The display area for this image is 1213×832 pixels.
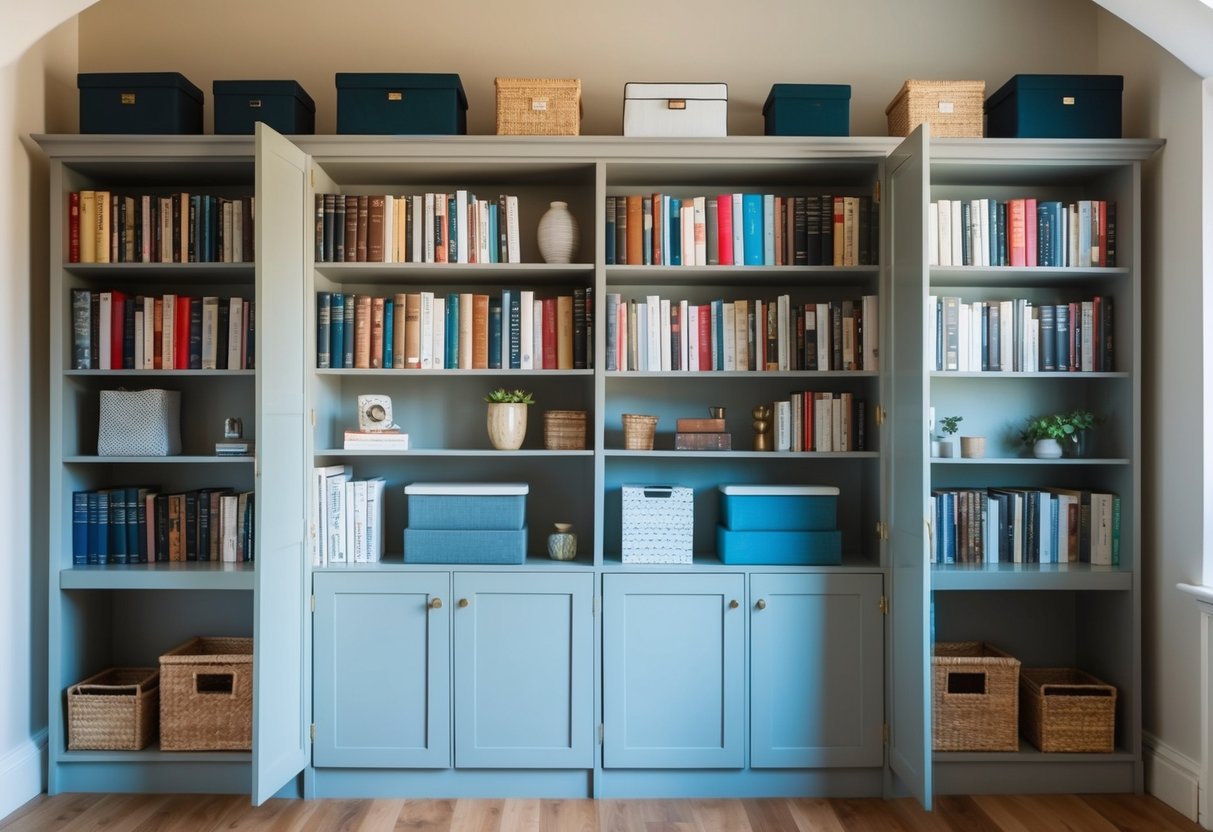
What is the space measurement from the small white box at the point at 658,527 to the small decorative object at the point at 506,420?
47 centimetres

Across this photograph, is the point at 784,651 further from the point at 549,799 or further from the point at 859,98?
the point at 859,98

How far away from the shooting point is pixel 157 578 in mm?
3166

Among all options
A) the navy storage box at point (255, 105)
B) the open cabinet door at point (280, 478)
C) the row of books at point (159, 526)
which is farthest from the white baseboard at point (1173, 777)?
the navy storage box at point (255, 105)

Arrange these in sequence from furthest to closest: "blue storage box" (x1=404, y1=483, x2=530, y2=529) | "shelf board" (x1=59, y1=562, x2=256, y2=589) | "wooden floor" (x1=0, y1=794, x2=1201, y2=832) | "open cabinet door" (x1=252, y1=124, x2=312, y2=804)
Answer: "blue storage box" (x1=404, y1=483, x2=530, y2=529) < "shelf board" (x1=59, y1=562, x2=256, y2=589) < "wooden floor" (x1=0, y1=794, x2=1201, y2=832) < "open cabinet door" (x1=252, y1=124, x2=312, y2=804)

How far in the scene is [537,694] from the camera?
10.5 ft

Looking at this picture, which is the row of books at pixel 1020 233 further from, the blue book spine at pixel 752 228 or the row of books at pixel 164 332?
the row of books at pixel 164 332

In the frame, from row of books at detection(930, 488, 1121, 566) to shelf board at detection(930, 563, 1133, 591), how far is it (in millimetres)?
117

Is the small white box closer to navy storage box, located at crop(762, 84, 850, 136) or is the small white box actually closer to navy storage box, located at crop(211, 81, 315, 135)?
navy storage box, located at crop(762, 84, 850, 136)

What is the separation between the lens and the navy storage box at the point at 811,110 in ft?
10.6

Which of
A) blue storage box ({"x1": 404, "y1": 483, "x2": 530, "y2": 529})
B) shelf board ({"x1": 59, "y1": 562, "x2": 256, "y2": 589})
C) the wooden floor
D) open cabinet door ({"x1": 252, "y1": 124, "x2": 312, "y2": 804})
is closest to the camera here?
open cabinet door ({"x1": 252, "y1": 124, "x2": 312, "y2": 804})

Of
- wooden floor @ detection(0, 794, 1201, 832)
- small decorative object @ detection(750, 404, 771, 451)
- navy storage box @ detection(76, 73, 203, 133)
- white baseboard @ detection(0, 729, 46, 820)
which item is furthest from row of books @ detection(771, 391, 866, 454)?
white baseboard @ detection(0, 729, 46, 820)

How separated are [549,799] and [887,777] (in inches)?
48.6

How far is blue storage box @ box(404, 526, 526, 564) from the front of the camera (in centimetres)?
325

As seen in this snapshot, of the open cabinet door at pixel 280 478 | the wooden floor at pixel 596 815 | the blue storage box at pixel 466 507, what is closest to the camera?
the open cabinet door at pixel 280 478
